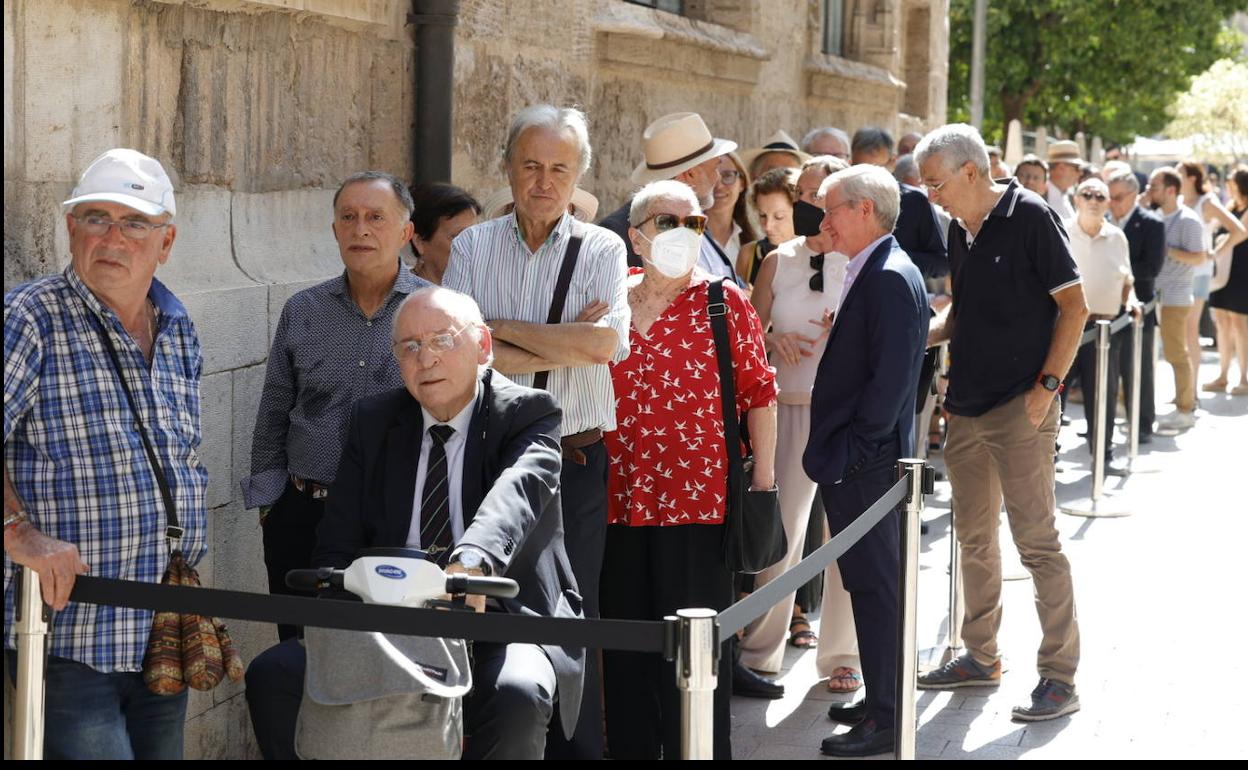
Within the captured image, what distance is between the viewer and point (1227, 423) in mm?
12664

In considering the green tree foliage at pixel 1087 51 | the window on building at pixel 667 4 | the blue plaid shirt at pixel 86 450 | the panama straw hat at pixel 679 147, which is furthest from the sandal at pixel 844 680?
the green tree foliage at pixel 1087 51

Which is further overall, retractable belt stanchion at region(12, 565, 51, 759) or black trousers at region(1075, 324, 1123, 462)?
black trousers at region(1075, 324, 1123, 462)

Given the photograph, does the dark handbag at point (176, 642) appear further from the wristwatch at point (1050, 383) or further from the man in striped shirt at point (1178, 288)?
the man in striped shirt at point (1178, 288)

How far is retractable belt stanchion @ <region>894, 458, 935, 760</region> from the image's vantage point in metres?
4.59

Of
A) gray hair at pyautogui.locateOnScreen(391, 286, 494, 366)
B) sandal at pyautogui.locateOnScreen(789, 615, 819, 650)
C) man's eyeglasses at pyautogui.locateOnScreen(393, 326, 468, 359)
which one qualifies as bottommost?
sandal at pyautogui.locateOnScreen(789, 615, 819, 650)

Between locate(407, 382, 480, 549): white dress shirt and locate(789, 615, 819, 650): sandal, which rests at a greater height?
locate(407, 382, 480, 549): white dress shirt

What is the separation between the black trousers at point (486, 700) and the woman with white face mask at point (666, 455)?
111 centimetres

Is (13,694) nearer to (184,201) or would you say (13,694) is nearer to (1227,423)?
(184,201)

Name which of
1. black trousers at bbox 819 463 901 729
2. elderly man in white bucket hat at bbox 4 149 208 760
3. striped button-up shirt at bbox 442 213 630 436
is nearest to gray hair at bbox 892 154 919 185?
black trousers at bbox 819 463 901 729

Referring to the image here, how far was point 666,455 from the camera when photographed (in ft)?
15.9

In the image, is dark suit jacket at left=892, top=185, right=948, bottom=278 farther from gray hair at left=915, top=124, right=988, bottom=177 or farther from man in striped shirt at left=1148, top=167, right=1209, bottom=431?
man in striped shirt at left=1148, top=167, right=1209, bottom=431

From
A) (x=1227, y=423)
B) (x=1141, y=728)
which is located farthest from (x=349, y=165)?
(x=1227, y=423)

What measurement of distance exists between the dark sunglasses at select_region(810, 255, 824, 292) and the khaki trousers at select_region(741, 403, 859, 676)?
0.44 metres

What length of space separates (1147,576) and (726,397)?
371 centimetres
